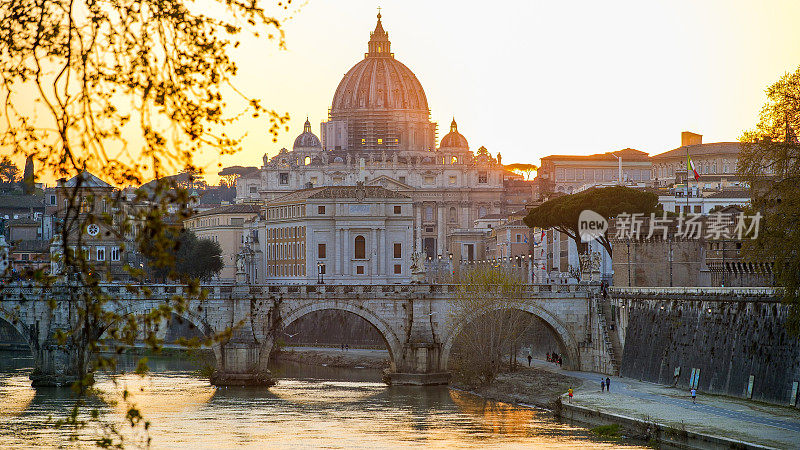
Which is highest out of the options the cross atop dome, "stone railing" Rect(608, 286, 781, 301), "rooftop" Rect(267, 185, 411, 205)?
the cross atop dome

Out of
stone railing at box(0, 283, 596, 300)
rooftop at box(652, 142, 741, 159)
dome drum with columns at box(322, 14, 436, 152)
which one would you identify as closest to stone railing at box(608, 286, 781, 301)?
stone railing at box(0, 283, 596, 300)

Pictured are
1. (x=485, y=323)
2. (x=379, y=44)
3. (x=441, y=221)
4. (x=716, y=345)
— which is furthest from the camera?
(x=379, y=44)

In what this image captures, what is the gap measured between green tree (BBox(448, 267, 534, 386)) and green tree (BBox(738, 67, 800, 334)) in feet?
61.7

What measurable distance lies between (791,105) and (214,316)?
94.5 ft

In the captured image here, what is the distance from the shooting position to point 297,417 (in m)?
44.7

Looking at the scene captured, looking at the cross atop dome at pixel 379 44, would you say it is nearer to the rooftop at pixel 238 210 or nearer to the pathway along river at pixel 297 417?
the rooftop at pixel 238 210

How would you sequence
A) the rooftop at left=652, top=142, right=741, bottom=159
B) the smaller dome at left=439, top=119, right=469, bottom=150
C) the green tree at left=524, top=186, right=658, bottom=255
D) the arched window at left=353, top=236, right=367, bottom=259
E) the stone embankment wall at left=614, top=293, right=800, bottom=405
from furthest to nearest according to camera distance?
the smaller dome at left=439, top=119, right=469, bottom=150 < the rooftop at left=652, top=142, right=741, bottom=159 < the arched window at left=353, top=236, right=367, bottom=259 < the green tree at left=524, top=186, right=658, bottom=255 < the stone embankment wall at left=614, top=293, right=800, bottom=405

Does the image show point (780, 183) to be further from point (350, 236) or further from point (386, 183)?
point (386, 183)

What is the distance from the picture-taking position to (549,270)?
96938 millimetres

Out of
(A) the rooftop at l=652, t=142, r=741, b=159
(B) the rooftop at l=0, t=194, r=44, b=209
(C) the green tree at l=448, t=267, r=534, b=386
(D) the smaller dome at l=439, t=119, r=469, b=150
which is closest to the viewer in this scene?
(C) the green tree at l=448, t=267, r=534, b=386

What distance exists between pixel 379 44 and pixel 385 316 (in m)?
130

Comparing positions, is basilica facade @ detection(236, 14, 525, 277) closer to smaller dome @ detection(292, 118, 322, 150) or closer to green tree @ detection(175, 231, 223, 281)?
smaller dome @ detection(292, 118, 322, 150)

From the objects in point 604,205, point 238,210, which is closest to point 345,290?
point 604,205

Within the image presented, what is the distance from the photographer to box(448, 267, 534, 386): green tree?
55.7m
